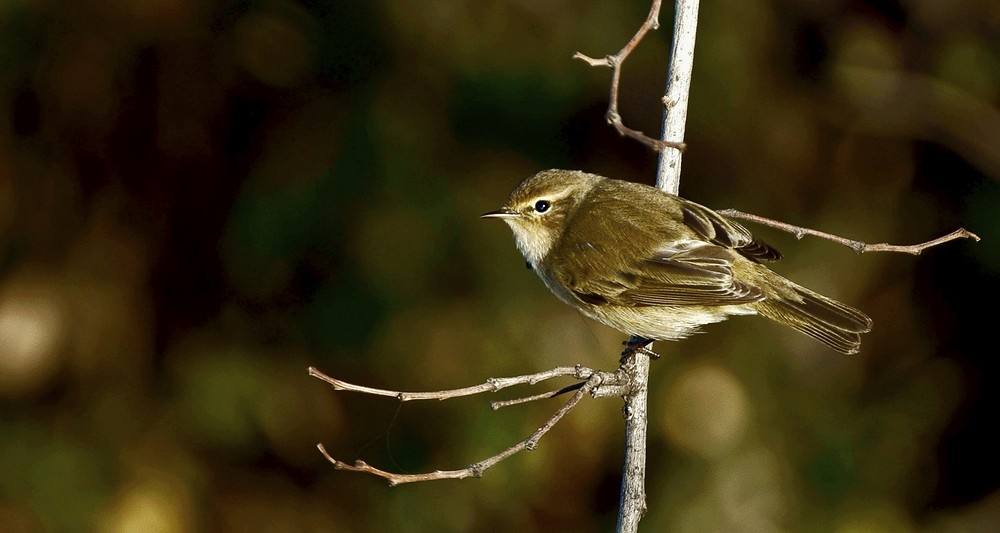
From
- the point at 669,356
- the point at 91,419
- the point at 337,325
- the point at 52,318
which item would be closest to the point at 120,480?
the point at 91,419

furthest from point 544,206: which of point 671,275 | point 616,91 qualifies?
point 616,91

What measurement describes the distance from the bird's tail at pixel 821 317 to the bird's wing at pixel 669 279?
11 centimetres

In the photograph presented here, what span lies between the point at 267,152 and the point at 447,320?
4.16 feet

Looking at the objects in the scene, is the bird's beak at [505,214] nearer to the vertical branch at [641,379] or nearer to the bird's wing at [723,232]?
the bird's wing at [723,232]

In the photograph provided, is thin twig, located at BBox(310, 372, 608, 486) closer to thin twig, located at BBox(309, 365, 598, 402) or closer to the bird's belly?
thin twig, located at BBox(309, 365, 598, 402)

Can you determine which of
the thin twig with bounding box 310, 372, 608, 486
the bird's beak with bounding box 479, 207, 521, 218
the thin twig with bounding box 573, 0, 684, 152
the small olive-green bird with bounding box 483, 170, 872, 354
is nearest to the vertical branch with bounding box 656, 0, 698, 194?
the small olive-green bird with bounding box 483, 170, 872, 354

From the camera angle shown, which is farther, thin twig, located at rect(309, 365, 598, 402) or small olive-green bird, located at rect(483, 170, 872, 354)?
small olive-green bird, located at rect(483, 170, 872, 354)

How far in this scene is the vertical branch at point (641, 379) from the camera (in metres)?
3.12

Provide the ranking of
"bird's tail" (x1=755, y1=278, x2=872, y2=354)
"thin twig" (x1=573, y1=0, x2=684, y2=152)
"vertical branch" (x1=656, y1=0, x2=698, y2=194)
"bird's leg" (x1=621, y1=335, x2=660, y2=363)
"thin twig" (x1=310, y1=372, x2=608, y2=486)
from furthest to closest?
"bird's tail" (x1=755, y1=278, x2=872, y2=354) → "bird's leg" (x1=621, y1=335, x2=660, y2=363) → "vertical branch" (x1=656, y1=0, x2=698, y2=194) → "thin twig" (x1=310, y1=372, x2=608, y2=486) → "thin twig" (x1=573, y1=0, x2=684, y2=152)

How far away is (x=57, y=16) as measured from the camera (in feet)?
17.6

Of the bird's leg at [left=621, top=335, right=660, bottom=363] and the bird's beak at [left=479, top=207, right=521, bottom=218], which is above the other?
the bird's beak at [left=479, top=207, right=521, bottom=218]

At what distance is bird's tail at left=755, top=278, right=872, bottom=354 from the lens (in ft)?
11.7

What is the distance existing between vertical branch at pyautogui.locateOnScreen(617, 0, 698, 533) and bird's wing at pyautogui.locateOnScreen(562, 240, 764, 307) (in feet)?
1.36

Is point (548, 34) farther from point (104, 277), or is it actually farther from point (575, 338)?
point (104, 277)
